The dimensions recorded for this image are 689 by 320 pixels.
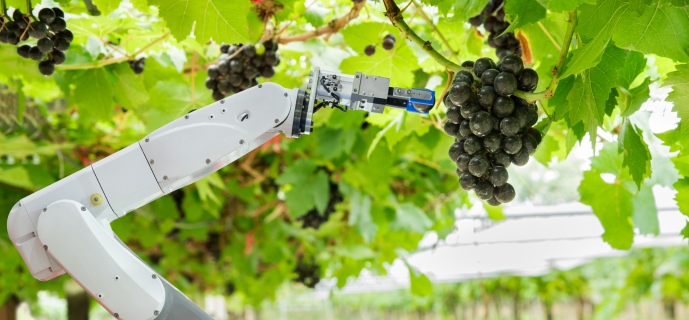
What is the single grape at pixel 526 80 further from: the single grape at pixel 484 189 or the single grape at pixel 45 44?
the single grape at pixel 45 44

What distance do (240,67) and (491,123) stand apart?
0.94 m

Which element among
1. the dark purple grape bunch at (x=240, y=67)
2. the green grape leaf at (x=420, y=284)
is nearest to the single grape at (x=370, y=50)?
the dark purple grape bunch at (x=240, y=67)

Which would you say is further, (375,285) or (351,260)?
(375,285)

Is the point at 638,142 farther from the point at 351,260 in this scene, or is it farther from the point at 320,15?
the point at 351,260

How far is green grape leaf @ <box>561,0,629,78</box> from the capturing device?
1056mm

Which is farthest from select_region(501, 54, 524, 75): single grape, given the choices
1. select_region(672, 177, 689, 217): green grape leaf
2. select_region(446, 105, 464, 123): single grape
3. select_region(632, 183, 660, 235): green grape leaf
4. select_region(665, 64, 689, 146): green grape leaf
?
select_region(632, 183, 660, 235): green grape leaf

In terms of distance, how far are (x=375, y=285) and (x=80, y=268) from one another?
1100cm

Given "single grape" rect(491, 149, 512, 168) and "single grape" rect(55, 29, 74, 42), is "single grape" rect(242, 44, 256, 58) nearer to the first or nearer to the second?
"single grape" rect(55, 29, 74, 42)

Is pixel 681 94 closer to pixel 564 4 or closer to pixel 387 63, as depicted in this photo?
pixel 564 4

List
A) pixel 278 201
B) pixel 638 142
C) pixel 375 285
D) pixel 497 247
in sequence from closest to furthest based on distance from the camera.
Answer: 1. pixel 638 142
2. pixel 278 201
3. pixel 497 247
4. pixel 375 285

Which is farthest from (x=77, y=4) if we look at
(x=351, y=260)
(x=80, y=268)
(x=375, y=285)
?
(x=375, y=285)

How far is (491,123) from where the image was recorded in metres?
1.12

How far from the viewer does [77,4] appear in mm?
2061

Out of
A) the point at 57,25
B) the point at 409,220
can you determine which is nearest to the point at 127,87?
the point at 57,25
